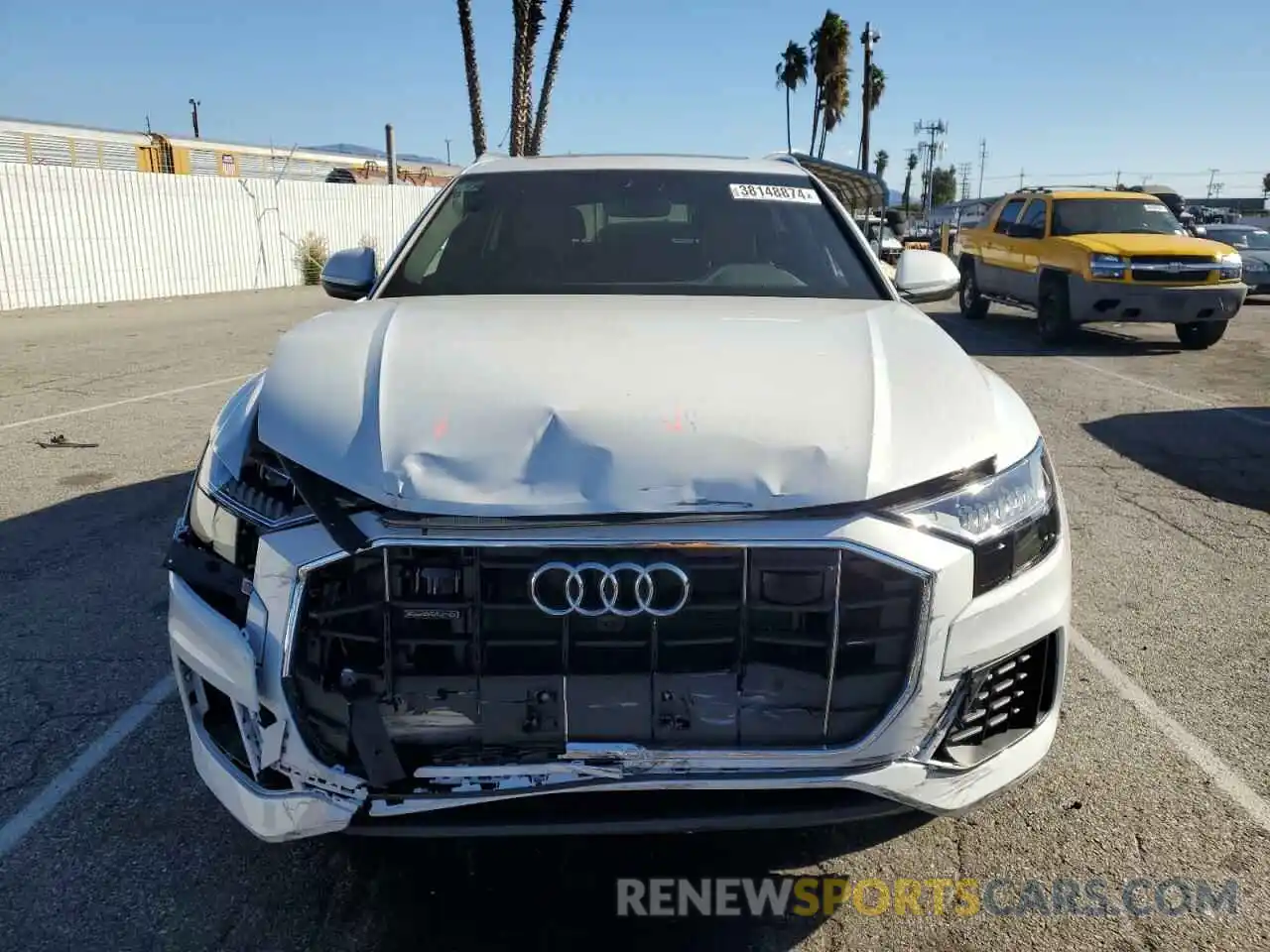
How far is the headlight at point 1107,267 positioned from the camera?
12039mm

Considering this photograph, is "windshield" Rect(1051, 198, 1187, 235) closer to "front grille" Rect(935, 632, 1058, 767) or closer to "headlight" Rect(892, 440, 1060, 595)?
"headlight" Rect(892, 440, 1060, 595)

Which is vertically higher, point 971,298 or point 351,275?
point 351,275

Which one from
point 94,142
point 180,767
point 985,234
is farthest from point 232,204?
point 180,767

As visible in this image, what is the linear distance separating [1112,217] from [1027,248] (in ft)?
3.54

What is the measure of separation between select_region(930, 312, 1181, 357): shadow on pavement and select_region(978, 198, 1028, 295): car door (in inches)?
26.3

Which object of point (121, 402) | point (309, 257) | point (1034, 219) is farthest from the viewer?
point (309, 257)

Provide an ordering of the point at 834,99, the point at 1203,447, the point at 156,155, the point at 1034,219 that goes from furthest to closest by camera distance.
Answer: the point at 834,99 → the point at 156,155 → the point at 1034,219 → the point at 1203,447

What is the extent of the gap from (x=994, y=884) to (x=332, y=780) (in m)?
1.62

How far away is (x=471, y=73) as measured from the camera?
2195 cm

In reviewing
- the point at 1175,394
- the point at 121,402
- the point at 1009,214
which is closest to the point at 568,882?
the point at 121,402

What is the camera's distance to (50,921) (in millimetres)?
2344

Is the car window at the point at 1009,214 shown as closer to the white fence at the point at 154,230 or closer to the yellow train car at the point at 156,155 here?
the white fence at the point at 154,230

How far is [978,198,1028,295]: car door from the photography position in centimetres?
1443

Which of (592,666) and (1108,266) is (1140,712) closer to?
(592,666)
